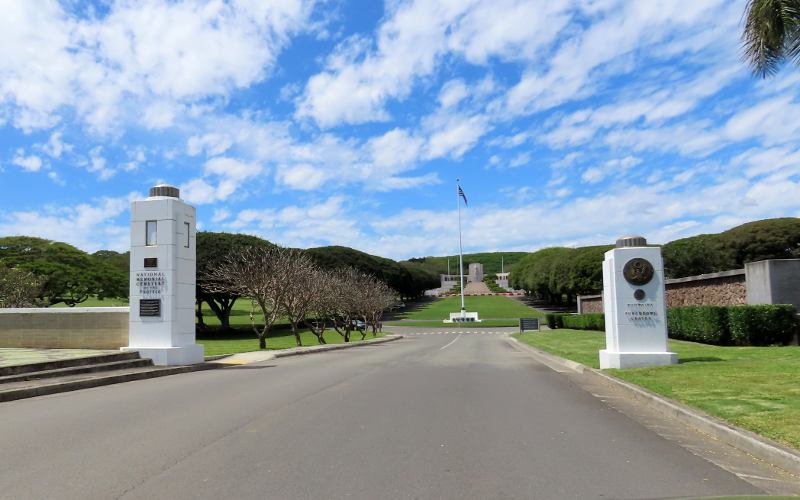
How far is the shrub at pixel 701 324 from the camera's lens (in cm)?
2095

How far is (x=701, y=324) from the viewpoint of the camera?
22.5 m

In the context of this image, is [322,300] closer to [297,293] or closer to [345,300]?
[345,300]

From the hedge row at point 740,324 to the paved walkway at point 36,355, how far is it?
19.7m

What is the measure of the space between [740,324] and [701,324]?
2.77 m

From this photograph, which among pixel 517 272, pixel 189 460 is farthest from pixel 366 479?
pixel 517 272

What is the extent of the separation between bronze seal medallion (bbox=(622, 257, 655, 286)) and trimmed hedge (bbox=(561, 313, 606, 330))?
23872mm

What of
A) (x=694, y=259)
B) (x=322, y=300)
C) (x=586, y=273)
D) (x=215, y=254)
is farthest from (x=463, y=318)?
(x=322, y=300)

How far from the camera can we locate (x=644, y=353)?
48.5ft

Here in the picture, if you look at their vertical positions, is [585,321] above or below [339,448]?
below

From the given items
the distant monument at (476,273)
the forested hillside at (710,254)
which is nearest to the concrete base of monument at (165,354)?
the forested hillside at (710,254)

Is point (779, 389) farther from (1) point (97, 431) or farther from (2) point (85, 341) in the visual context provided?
(2) point (85, 341)

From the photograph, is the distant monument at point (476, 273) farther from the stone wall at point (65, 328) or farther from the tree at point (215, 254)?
the stone wall at point (65, 328)

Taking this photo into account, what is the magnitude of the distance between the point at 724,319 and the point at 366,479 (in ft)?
62.8

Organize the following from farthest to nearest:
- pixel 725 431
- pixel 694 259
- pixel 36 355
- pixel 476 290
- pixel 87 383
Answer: pixel 476 290 < pixel 694 259 < pixel 36 355 < pixel 87 383 < pixel 725 431
